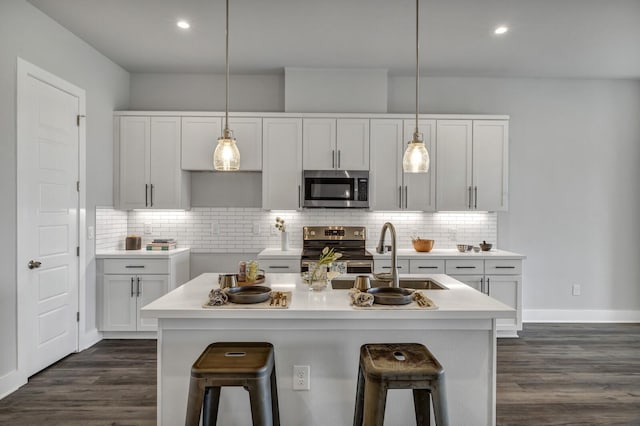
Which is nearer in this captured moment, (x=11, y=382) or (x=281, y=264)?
(x=11, y=382)

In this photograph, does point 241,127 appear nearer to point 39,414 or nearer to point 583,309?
point 39,414

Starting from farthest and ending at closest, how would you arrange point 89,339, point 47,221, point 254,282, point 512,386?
point 89,339 → point 47,221 → point 512,386 → point 254,282

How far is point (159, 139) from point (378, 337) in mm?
3576

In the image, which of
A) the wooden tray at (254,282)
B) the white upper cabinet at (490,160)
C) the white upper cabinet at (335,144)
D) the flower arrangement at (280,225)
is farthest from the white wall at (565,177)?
the wooden tray at (254,282)

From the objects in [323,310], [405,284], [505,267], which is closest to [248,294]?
[323,310]

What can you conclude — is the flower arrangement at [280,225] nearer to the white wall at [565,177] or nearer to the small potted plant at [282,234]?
the small potted plant at [282,234]

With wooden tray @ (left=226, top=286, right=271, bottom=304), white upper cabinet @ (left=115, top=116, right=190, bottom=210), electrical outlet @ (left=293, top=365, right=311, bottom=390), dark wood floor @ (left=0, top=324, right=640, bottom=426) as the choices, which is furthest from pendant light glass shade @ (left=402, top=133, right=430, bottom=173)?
white upper cabinet @ (left=115, top=116, right=190, bottom=210)

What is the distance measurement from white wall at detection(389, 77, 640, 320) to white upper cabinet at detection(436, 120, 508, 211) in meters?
0.44

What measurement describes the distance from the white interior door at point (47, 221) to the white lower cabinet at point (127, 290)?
36 cm

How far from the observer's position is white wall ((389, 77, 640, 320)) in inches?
199

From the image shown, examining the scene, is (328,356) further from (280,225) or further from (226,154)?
(280,225)

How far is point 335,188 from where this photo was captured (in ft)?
Result: 15.2

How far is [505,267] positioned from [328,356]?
2994mm

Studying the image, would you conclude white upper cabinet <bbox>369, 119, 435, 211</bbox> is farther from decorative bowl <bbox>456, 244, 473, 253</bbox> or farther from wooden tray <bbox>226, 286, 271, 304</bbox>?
wooden tray <bbox>226, 286, 271, 304</bbox>
